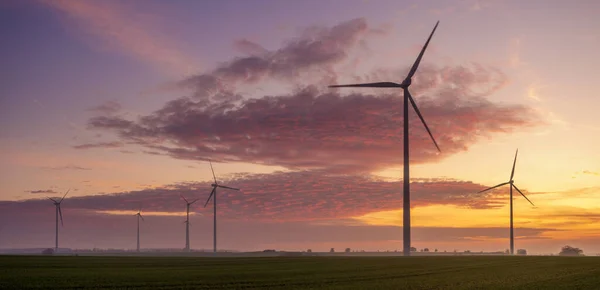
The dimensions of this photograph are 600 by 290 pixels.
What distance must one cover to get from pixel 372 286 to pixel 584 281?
19.5 meters

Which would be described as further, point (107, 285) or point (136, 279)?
point (136, 279)

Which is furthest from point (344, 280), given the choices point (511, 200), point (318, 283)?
point (511, 200)

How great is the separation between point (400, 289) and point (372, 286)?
3714 mm

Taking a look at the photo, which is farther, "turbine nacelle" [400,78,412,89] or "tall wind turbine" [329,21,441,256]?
"turbine nacelle" [400,78,412,89]

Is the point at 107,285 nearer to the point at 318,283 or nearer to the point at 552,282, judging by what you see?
the point at 318,283

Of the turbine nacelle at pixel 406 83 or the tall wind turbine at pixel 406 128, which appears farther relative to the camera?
the turbine nacelle at pixel 406 83

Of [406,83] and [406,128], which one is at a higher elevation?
[406,83]

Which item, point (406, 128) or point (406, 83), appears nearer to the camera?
point (406, 128)

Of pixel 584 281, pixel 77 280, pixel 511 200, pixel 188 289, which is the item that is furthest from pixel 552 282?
pixel 511 200

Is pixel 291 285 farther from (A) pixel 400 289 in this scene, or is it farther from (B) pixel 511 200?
(B) pixel 511 200

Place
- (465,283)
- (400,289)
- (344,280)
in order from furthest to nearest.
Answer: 1. (344,280)
2. (465,283)
3. (400,289)

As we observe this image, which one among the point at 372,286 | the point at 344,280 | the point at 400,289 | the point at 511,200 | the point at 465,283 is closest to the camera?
the point at 400,289

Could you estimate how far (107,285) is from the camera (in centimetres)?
4781

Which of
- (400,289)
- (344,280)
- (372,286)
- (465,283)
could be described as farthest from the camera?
(344,280)
